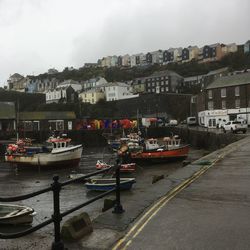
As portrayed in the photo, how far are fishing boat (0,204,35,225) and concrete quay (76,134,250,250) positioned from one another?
127 inches

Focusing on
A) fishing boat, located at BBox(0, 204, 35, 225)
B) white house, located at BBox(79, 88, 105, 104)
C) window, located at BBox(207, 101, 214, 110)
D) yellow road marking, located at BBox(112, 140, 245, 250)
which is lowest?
fishing boat, located at BBox(0, 204, 35, 225)

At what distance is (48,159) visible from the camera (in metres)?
38.7

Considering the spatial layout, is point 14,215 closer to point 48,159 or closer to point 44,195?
point 44,195

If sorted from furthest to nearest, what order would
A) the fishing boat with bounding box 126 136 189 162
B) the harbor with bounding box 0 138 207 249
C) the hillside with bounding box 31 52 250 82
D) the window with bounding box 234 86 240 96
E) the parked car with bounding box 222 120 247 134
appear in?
the hillside with bounding box 31 52 250 82 < the window with bounding box 234 86 240 96 < the parked car with bounding box 222 120 247 134 < the fishing boat with bounding box 126 136 189 162 < the harbor with bounding box 0 138 207 249

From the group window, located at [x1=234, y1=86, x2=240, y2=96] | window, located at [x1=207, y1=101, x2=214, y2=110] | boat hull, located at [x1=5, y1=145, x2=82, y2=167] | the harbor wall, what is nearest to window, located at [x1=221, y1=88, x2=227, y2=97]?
window, located at [x1=234, y1=86, x2=240, y2=96]

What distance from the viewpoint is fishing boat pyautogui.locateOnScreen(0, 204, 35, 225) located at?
11.0 meters

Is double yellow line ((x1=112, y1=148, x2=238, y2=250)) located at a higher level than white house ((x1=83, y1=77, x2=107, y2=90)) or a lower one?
lower

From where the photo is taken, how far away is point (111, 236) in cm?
714

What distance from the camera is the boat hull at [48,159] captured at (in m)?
38.7

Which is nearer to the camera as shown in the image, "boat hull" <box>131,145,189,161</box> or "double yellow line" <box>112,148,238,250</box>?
"double yellow line" <box>112,148,238,250</box>

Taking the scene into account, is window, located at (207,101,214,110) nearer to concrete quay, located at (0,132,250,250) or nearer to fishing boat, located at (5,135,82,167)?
fishing boat, located at (5,135,82,167)

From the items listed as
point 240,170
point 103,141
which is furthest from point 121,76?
point 240,170

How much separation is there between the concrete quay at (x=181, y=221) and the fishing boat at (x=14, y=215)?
3235mm

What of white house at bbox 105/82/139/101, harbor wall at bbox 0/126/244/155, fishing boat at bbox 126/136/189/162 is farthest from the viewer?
white house at bbox 105/82/139/101
